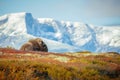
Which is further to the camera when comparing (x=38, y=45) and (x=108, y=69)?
(x=38, y=45)

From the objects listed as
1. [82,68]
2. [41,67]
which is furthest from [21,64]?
[82,68]

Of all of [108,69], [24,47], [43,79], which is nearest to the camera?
[43,79]

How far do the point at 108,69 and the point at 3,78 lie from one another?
14625mm

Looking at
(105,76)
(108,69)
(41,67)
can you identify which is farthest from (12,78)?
(108,69)

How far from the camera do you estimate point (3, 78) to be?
1848cm

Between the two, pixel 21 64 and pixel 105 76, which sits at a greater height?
pixel 21 64

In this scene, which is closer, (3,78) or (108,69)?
(3,78)

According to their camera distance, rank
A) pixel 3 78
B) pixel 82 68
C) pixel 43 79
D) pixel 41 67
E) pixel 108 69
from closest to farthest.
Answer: pixel 3 78, pixel 43 79, pixel 41 67, pixel 82 68, pixel 108 69

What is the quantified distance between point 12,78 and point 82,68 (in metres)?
9.69

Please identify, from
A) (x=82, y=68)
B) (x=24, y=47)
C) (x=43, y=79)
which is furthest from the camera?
(x=24, y=47)

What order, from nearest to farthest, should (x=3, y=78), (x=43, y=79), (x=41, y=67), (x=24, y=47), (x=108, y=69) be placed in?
(x=3, y=78) < (x=43, y=79) < (x=41, y=67) < (x=108, y=69) < (x=24, y=47)

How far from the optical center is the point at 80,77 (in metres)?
25.0

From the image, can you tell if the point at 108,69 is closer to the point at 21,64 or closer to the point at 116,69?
the point at 116,69

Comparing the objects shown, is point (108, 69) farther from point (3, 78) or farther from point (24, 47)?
point (24, 47)
